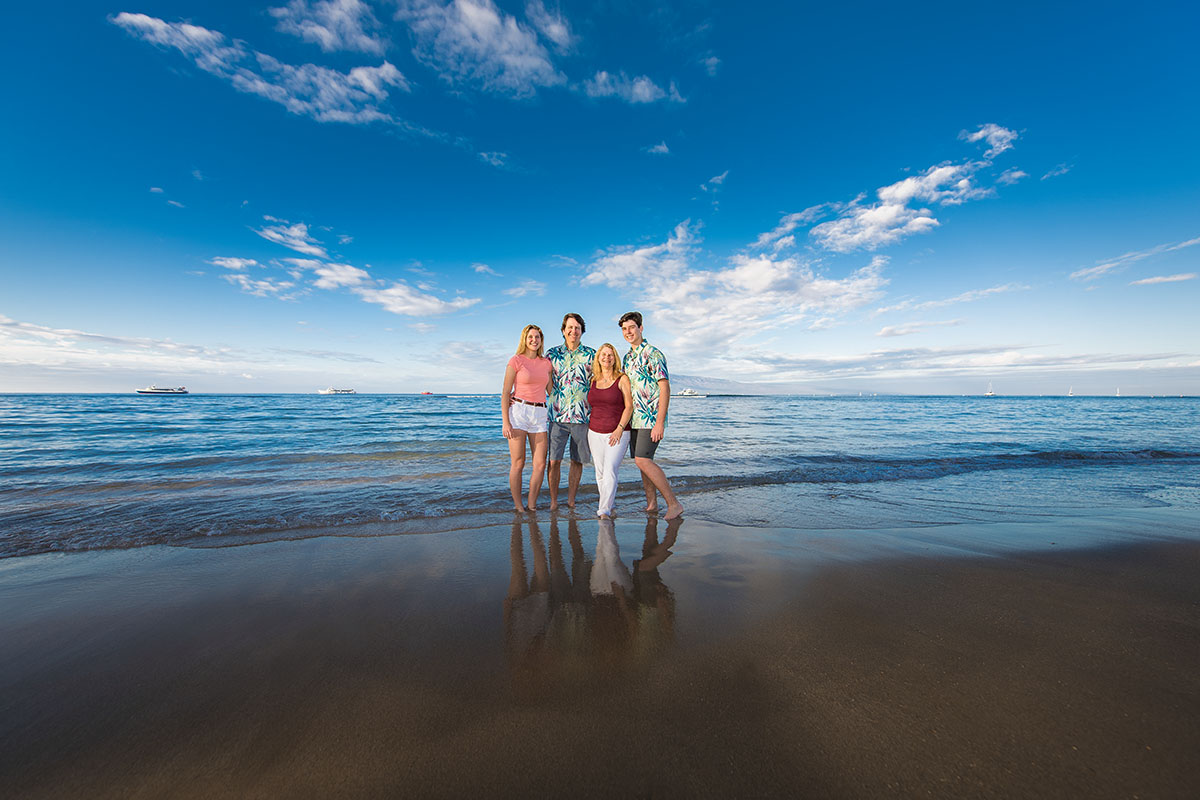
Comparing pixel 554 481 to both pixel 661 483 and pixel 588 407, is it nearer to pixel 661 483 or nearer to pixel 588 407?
pixel 588 407

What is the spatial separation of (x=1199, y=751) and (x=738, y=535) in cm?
348

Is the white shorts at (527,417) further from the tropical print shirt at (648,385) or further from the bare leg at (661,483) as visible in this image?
the bare leg at (661,483)

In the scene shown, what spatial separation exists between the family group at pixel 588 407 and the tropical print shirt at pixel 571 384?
0.05ft

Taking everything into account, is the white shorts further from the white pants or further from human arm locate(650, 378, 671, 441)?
human arm locate(650, 378, 671, 441)

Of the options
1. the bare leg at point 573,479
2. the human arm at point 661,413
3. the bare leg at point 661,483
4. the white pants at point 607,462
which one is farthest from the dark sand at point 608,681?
the bare leg at point 573,479

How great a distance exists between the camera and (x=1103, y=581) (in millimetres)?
3676

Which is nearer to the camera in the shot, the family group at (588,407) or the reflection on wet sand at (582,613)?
the reflection on wet sand at (582,613)

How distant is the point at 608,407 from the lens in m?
5.73

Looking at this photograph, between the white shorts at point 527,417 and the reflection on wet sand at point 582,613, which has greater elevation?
the white shorts at point 527,417

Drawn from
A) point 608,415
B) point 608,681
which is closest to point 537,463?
point 608,415

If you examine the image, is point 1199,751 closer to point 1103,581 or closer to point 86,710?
point 1103,581

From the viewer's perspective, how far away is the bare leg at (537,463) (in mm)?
6336

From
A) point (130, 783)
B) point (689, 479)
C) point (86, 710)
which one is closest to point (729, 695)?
point (130, 783)

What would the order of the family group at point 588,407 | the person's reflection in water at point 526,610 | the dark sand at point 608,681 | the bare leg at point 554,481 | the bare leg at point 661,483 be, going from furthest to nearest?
the bare leg at point 554,481 → the bare leg at point 661,483 → the family group at point 588,407 → the person's reflection in water at point 526,610 → the dark sand at point 608,681
